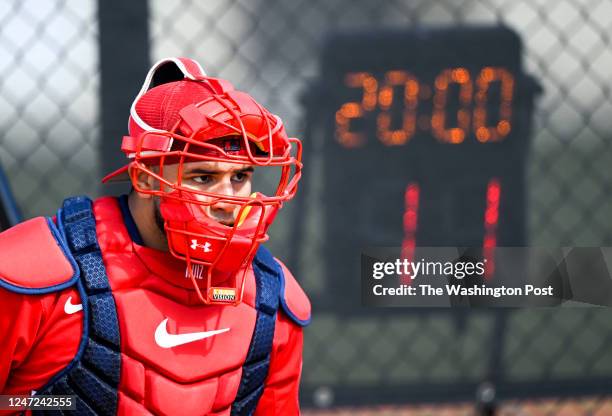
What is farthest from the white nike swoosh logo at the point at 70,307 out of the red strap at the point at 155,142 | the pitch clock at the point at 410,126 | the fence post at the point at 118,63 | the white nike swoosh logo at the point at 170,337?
the pitch clock at the point at 410,126

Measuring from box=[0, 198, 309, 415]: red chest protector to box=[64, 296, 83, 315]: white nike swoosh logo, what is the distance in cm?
1

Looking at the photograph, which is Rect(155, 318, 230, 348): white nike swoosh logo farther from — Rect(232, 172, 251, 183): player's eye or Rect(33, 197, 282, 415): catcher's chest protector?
Rect(232, 172, 251, 183): player's eye

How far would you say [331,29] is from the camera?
→ 121 inches

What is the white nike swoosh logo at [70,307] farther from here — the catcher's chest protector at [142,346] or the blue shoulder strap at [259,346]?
the blue shoulder strap at [259,346]

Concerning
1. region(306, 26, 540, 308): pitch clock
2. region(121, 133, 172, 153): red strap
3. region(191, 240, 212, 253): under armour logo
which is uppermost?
region(306, 26, 540, 308): pitch clock

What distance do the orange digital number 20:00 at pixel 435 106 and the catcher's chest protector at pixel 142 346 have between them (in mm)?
1637

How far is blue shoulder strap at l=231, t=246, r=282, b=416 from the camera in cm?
163

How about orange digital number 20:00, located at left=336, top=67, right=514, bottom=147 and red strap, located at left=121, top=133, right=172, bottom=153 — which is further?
orange digital number 20:00, located at left=336, top=67, right=514, bottom=147

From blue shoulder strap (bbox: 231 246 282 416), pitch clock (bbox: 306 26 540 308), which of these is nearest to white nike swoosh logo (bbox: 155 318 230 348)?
blue shoulder strap (bbox: 231 246 282 416)

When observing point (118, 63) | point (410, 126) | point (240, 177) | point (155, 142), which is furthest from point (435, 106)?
point (155, 142)

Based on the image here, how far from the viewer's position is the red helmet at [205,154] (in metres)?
1.47

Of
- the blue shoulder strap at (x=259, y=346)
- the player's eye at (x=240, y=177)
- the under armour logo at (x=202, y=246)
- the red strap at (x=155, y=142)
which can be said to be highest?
the red strap at (x=155, y=142)

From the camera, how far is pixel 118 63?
2.75m

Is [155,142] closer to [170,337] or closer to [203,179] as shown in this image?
[203,179]
